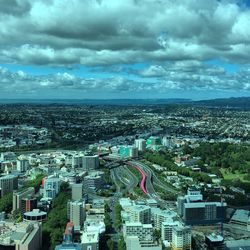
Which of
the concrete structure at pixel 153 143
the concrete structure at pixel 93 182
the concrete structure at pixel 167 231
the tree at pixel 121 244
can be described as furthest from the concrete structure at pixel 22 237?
the concrete structure at pixel 153 143

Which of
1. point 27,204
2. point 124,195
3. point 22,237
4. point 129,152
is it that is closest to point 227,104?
point 129,152

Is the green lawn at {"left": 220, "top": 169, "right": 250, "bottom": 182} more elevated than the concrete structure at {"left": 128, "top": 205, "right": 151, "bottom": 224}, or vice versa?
the concrete structure at {"left": 128, "top": 205, "right": 151, "bottom": 224}

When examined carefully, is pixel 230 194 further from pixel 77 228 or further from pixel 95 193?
pixel 77 228

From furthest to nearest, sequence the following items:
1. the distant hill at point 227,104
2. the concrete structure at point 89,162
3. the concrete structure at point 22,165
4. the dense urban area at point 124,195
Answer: the distant hill at point 227,104
the concrete structure at point 89,162
the concrete structure at point 22,165
the dense urban area at point 124,195

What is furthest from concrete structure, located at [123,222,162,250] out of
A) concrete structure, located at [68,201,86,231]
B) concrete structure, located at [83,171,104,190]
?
concrete structure, located at [83,171,104,190]

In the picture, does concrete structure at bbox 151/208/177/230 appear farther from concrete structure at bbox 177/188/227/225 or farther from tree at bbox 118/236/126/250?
tree at bbox 118/236/126/250

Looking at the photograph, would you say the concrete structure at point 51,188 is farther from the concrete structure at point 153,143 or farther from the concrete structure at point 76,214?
the concrete structure at point 153,143

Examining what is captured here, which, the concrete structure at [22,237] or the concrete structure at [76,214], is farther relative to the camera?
the concrete structure at [76,214]
